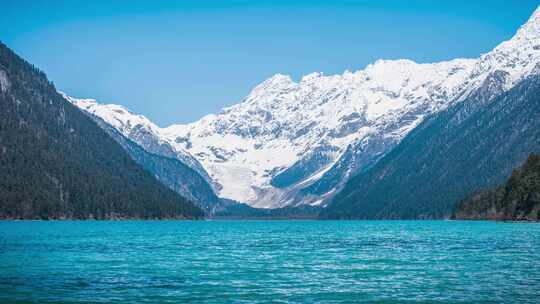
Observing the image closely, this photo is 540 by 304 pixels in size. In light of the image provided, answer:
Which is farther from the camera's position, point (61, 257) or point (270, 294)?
point (61, 257)

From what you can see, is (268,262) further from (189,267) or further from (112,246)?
(112,246)

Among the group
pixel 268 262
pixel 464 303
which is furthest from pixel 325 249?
pixel 464 303

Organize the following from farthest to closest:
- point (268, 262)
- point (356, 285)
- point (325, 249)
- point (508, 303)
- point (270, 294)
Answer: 1. point (325, 249)
2. point (268, 262)
3. point (356, 285)
4. point (270, 294)
5. point (508, 303)

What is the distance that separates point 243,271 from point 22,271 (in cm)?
1975

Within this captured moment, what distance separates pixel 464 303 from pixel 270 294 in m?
13.8

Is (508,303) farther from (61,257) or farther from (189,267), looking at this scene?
(61,257)

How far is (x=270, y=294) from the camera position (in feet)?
191

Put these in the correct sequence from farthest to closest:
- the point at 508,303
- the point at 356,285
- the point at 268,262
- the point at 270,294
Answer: the point at 268,262
the point at 356,285
the point at 270,294
the point at 508,303

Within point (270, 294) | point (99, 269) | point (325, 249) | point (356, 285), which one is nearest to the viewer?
point (270, 294)

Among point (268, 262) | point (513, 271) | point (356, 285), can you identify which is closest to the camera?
point (356, 285)

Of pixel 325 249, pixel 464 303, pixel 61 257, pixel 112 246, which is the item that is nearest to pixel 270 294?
pixel 464 303

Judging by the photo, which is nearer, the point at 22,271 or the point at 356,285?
the point at 356,285

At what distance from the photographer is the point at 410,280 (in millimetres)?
65938

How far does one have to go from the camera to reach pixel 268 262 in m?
86.0
